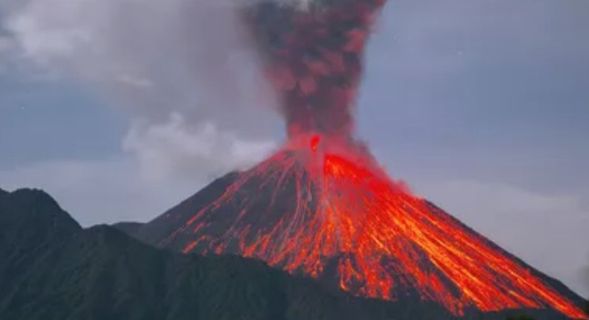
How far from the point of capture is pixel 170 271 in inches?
5017

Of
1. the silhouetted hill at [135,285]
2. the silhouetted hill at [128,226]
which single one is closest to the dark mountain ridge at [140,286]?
the silhouetted hill at [135,285]

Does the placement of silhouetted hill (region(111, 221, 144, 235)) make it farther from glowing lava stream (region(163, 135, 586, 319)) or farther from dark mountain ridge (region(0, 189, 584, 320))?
dark mountain ridge (region(0, 189, 584, 320))

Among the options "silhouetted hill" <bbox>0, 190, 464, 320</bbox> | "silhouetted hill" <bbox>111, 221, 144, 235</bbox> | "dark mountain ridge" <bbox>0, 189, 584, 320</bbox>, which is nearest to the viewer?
"dark mountain ridge" <bbox>0, 189, 584, 320</bbox>

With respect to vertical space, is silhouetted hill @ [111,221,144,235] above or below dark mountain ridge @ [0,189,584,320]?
above

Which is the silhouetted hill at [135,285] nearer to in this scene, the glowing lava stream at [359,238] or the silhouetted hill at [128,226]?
the glowing lava stream at [359,238]

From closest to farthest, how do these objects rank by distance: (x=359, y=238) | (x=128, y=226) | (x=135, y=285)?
(x=135, y=285) → (x=359, y=238) → (x=128, y=226)

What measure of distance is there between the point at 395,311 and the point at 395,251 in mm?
18681

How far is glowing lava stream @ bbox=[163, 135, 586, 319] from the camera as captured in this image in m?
127

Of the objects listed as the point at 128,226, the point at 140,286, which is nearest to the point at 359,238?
the point at 140,286

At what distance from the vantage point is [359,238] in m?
139

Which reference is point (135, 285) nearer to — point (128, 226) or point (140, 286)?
point (140, 286)

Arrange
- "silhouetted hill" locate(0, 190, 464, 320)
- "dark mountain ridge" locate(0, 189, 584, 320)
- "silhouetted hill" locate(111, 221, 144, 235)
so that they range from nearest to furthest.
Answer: "dark mountain ridge" locate(0, 189, 584, 320) < "silhouetted hill" locate(0, 190, 464, 320) < "silhouetted hill" locate(111, 221, 144, 235)

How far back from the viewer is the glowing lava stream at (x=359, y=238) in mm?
127188

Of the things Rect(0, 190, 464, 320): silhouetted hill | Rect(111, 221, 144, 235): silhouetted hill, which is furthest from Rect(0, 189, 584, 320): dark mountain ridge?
Rect(111, 221, 144, 235): silhouetted hill
